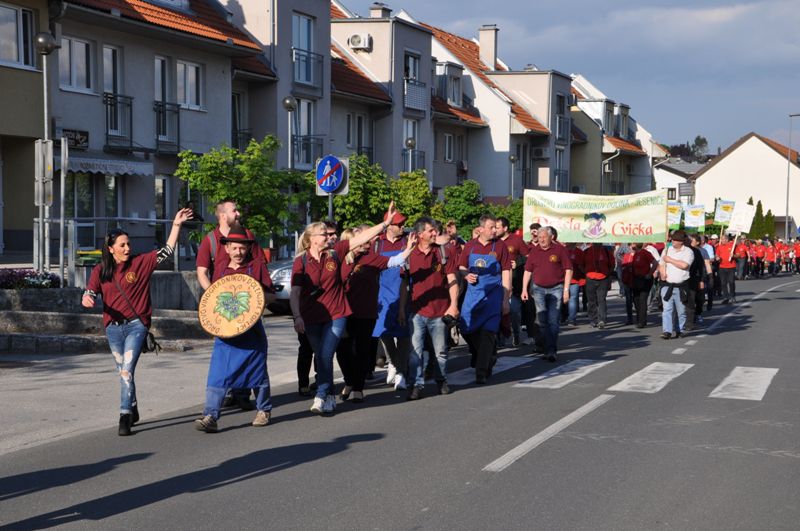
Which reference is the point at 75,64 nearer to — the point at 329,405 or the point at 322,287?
the point at 322,287

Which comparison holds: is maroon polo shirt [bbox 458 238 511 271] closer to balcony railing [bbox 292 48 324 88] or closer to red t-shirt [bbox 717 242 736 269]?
red t-shirt [bbox 717 242 736 269]

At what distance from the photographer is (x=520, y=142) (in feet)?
172

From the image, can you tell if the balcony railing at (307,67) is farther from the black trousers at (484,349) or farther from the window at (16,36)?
the black trousers at (484,349)

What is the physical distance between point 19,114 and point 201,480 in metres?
17.4

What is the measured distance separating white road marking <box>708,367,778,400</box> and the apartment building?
1596 cm

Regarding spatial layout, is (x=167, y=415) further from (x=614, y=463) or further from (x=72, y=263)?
(x=72, y=263)

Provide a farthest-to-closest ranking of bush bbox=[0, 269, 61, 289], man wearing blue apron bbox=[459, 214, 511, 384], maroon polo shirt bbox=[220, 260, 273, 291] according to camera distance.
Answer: bush bbox=[0, 269, 61, 289] < man wearing blue apron bbox=[459, 214, 511, 384] < maroon polo shirt bbox=[220, 260, 273, 291]

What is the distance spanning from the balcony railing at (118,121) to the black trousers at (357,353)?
54.1 feet

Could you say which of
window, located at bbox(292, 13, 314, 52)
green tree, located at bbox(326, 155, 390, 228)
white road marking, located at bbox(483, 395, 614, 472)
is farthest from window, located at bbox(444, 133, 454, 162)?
white road marking, located at bbox(483, 395, 614, 472)

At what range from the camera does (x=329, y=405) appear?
367 inches

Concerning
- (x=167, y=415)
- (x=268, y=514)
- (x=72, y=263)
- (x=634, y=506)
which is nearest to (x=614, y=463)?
(x=634, y=506)

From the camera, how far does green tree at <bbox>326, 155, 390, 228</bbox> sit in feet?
79.6

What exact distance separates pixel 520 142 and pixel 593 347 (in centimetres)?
3801

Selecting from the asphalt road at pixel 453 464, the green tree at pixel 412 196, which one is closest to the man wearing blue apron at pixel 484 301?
the asphalt road at pixel 453 464
